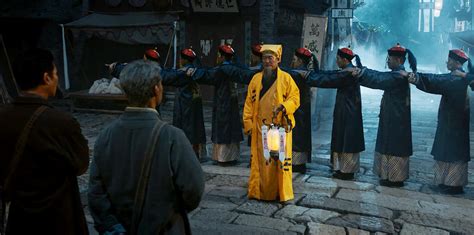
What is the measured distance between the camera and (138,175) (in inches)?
101

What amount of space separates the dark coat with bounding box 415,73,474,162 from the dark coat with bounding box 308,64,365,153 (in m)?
1.06

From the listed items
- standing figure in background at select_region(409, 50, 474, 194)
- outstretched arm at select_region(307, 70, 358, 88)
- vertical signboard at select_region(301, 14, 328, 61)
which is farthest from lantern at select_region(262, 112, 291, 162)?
vertical signboard at select_region(301, 14, 328, 61)

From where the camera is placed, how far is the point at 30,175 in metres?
2.67

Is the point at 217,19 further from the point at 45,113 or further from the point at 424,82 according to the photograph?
the point at 45,113

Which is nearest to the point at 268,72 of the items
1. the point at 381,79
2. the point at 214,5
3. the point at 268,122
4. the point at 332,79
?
the point at 268,122

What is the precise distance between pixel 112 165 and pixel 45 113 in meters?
0.53

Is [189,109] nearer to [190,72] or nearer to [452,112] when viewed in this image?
[190,72]

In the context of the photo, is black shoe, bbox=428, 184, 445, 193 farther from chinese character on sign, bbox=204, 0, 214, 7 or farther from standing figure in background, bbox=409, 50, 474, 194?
chinese character on sign, bbox=204, 0, 214, 7

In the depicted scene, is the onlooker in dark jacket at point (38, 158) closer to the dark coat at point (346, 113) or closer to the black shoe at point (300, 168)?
the dark coat at point (346, 113)

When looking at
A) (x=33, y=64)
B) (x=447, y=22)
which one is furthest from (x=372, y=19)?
(x=33, y=64)

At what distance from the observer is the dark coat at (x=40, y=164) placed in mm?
2641

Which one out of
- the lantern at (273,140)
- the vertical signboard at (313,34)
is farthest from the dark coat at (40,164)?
the vertical signboard at (313,34)

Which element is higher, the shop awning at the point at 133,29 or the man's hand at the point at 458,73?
the shop awning at the point at 133,29

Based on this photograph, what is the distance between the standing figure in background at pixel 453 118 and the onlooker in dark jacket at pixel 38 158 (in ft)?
17.6
